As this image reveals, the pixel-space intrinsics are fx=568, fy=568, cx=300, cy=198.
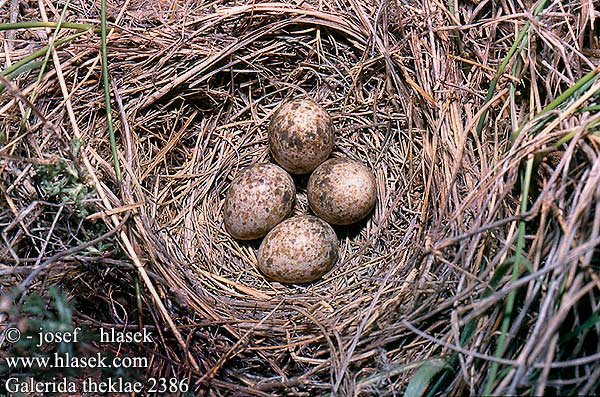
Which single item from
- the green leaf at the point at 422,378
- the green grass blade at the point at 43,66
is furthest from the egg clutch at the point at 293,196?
the green grass blade at the point at 43,66

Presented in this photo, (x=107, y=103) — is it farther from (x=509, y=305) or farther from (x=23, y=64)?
(x=509, y=305)

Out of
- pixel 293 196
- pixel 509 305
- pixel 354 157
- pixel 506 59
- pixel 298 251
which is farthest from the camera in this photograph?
pixel 354 157

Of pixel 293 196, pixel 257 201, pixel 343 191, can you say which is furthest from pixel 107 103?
pixel 343 191

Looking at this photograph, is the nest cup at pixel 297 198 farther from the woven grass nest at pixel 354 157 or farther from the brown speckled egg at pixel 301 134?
the brown speckled egg at pixel 301 134

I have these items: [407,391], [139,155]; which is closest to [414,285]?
[407,391]

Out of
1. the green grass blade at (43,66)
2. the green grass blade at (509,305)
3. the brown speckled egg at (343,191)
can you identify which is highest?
the green grass blade at (43,66)

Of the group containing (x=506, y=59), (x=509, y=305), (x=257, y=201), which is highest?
(x=506, y=59)
